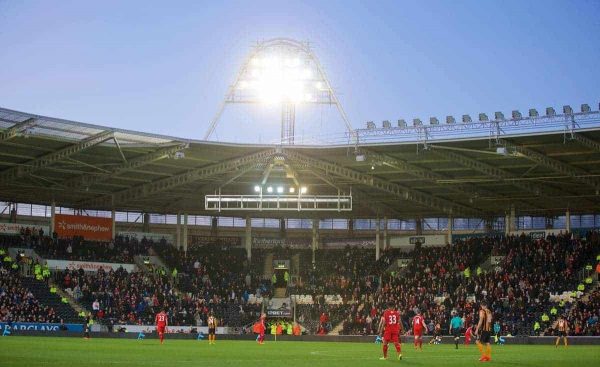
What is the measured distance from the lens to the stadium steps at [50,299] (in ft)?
185

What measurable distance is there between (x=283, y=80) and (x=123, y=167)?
1223cm

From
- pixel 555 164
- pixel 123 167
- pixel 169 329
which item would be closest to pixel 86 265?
pixel 169 329

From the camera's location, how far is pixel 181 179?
188 ft

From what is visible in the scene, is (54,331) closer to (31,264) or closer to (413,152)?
(31,264)

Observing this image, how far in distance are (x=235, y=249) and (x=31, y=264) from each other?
20134 millimetres

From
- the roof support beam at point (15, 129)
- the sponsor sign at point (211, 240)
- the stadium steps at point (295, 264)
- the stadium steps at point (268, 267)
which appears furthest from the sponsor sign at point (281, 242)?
the roof support beam at point (15, 129)

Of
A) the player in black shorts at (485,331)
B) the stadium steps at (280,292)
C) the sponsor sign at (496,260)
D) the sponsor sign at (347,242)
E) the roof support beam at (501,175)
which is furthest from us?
the sponsor sign at (347,242)

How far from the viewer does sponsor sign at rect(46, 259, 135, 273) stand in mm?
61441

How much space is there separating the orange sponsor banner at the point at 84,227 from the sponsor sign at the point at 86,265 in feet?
11.5

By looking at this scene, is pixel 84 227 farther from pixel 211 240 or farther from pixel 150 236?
pixel 211 240

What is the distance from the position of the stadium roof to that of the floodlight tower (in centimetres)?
403

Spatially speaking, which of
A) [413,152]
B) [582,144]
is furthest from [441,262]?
[582,144]

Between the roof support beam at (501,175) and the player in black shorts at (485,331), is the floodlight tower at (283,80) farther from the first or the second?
the player in black shorts at (485,331)

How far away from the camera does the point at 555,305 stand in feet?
176
